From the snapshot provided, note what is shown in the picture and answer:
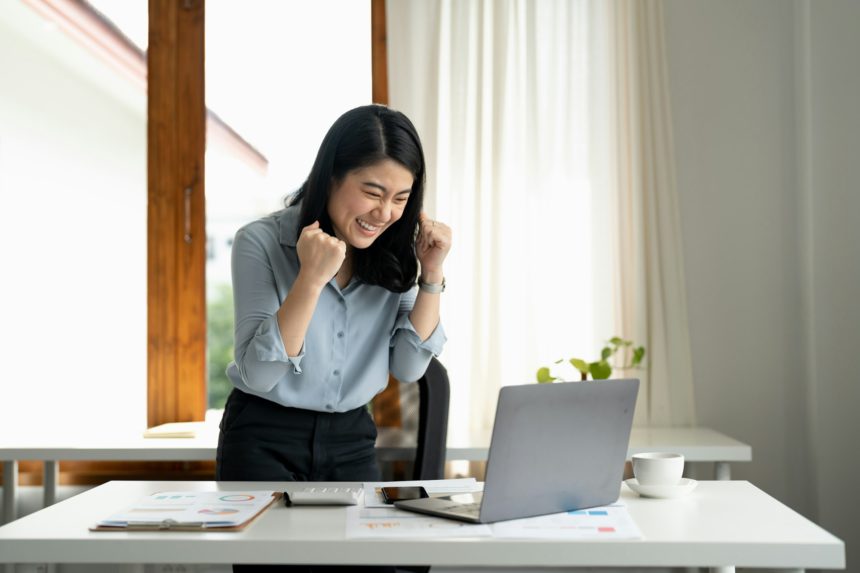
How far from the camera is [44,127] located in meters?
3.38

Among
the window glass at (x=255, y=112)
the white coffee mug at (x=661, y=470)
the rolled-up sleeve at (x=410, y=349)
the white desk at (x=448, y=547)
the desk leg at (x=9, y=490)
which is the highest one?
the window glass at (x=255, y=112)

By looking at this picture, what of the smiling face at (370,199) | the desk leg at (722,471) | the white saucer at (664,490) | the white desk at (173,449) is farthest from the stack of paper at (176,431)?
the white saucer at (664,490)

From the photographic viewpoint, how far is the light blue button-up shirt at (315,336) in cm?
174

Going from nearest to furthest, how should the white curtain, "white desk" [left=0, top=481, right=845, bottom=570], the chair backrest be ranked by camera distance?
"white desk" [left=0, top=481, right=845, bottom=570], the chair backrest, the white curtain

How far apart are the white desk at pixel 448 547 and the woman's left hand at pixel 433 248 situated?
711 millimetres

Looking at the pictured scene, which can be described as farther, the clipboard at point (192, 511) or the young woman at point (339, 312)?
the young woman at point (339, 312)

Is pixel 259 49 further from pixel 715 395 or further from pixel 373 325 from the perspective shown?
pixel 715 395

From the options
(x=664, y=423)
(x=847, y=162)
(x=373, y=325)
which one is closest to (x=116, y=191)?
(x=373, y=325)

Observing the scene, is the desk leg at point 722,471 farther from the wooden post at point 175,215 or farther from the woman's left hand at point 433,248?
the wooden post at point 175,215

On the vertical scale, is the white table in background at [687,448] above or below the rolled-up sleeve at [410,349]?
→ below

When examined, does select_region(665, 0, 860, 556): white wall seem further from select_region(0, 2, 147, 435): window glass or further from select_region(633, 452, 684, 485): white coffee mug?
select_region(0, 2, 147, 435): window glass

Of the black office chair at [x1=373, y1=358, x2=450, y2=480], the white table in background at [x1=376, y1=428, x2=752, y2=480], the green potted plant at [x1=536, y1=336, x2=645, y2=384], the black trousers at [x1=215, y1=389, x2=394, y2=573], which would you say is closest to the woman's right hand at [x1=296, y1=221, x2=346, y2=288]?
the black trousers at [x1=215, y1=389, x2=394, y2=573]

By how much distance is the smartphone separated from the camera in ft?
4.92

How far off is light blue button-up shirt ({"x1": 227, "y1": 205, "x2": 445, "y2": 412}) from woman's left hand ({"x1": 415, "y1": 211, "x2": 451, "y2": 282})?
0.11 meters
